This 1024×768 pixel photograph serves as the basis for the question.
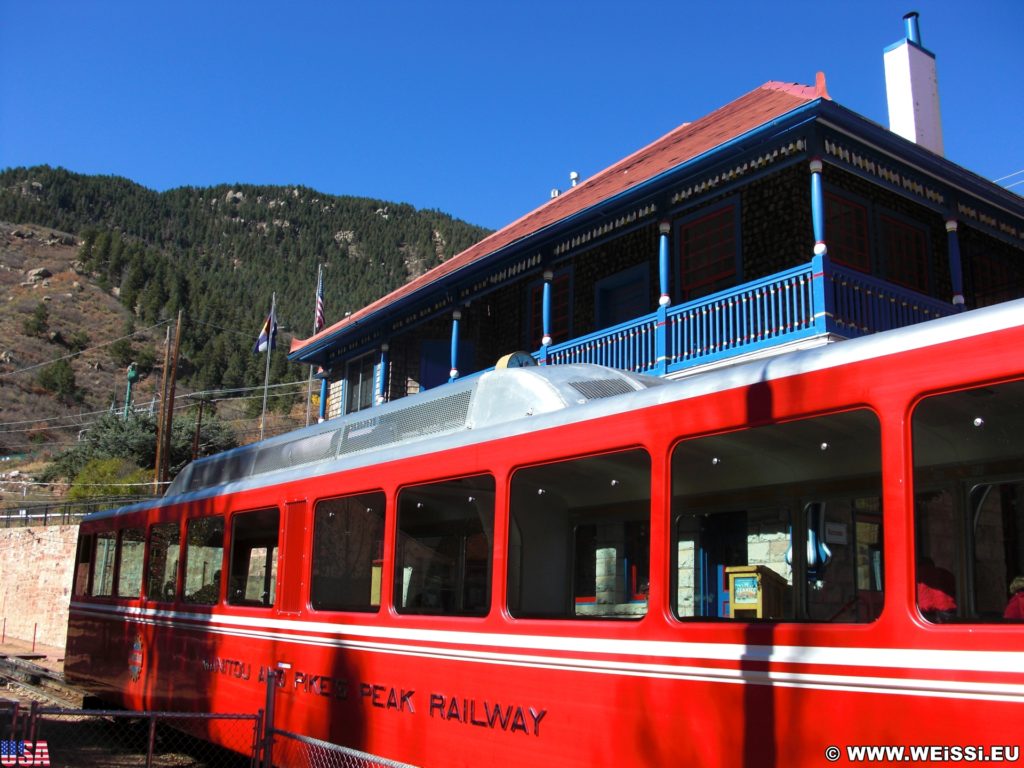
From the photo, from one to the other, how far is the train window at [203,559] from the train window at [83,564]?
3.52 m

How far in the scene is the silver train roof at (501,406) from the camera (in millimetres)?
4137

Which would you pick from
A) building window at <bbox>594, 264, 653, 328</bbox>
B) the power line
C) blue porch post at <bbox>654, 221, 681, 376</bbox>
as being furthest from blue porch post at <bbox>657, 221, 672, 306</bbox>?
the power line

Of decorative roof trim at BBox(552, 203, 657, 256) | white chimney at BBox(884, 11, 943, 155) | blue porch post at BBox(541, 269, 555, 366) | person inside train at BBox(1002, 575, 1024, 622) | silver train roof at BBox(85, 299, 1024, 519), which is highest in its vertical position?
white chimney at BBox(884, 11, 943, 155)

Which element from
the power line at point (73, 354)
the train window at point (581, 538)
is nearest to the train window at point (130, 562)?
the train window at point (581, 538)

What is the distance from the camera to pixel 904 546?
3.87 metres

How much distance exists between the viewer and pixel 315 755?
23.0 ft

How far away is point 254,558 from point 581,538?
4.12 meters

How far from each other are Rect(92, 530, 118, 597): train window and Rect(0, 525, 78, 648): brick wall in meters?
13.1

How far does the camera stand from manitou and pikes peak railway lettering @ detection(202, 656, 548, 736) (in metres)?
5.50

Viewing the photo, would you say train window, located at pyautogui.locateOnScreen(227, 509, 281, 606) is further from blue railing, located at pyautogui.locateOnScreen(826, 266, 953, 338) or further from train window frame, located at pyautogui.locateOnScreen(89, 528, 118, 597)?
blue railing, located at pyautogui.locateOnScreen(826, 266, 953, 338)

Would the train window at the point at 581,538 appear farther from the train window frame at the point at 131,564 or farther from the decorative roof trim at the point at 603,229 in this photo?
the decorative roof trim at the point at 603,229

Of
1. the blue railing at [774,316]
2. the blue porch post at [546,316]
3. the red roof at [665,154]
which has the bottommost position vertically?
the blue railing at [774,316]

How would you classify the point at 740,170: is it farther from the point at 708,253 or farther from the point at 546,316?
the point at 546,316

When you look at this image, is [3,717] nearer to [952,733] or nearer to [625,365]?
[625,365]
